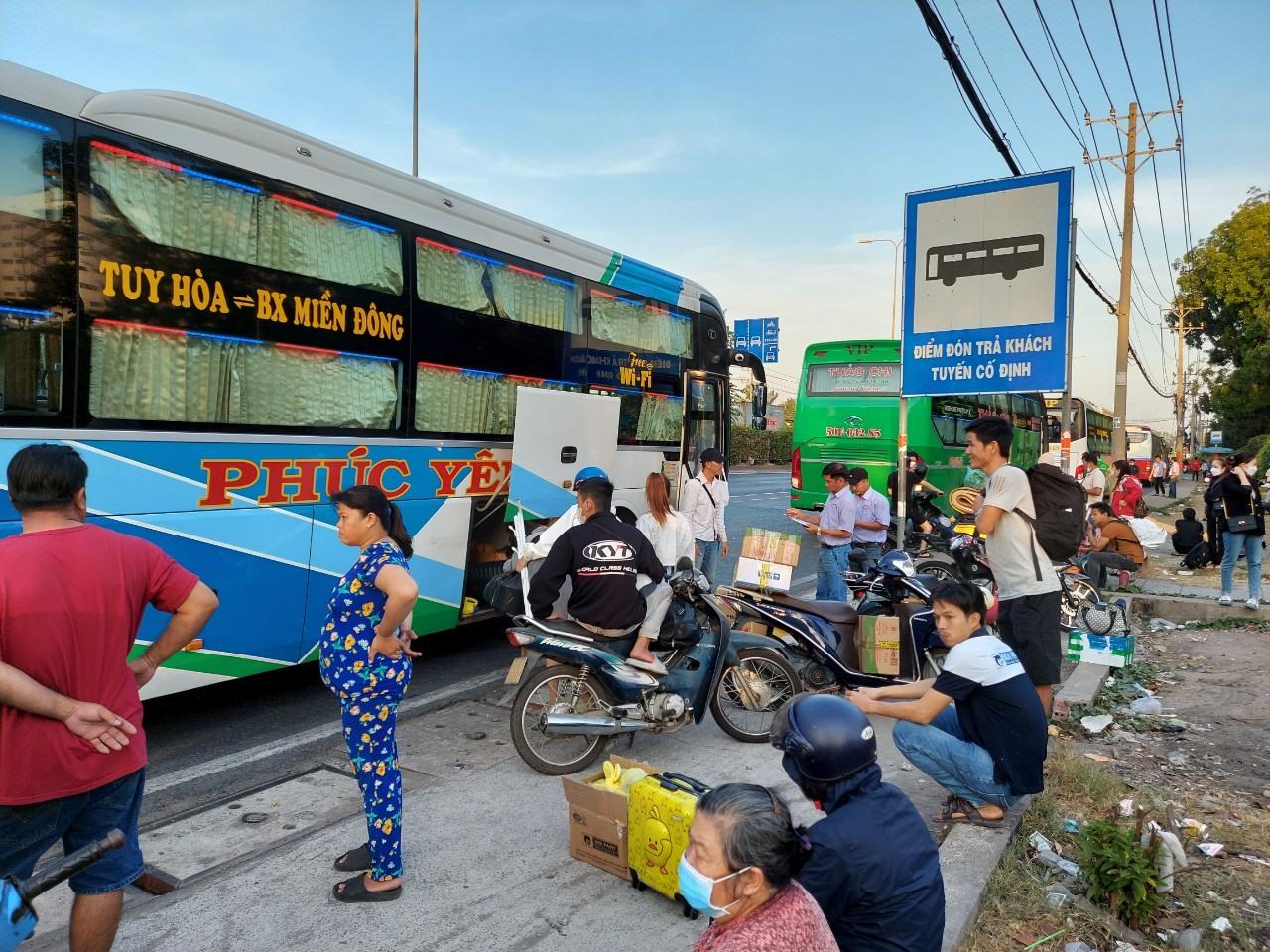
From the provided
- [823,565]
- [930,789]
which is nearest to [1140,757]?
[930,789]

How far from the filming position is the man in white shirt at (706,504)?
8695 mm

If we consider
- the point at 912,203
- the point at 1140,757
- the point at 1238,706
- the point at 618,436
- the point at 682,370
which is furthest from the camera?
the point at 682,370

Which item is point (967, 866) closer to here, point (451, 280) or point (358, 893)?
point (358, 893)

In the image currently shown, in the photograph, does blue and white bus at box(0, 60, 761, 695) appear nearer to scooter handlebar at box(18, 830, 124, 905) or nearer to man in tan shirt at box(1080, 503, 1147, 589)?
scooter handlebar at box(18, 830, 124, 905)

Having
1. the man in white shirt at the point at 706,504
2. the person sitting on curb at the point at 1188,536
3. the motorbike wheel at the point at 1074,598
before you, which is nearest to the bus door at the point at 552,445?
the man in white shirt at the point at 706,504

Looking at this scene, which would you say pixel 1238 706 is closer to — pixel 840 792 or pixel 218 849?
pixel 840 792

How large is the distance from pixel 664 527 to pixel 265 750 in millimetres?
3332

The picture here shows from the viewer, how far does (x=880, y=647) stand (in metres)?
6.44

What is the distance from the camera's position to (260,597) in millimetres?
5570

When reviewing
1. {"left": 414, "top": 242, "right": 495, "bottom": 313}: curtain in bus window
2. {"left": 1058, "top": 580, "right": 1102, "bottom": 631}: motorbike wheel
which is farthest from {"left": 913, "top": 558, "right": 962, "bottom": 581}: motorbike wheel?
{"left": 414, "top": 242, "right": 495, "bottom": 313}: curtain in bus window

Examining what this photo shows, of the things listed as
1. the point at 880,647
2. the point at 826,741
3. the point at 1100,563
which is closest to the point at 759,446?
the point at 1100,563

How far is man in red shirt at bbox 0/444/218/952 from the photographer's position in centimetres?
252

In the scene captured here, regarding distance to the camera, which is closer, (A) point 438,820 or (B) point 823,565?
(A) point 438,820

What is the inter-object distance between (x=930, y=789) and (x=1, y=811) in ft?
14.3
